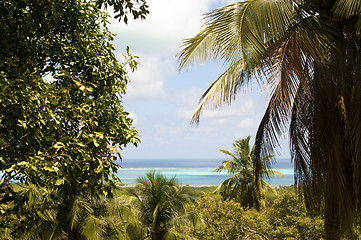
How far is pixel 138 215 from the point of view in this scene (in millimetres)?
15570

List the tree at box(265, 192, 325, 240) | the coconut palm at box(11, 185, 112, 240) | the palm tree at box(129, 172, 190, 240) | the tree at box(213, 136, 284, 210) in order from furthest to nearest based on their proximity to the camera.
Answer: the tree at box(213, 136, 284, 210) → the palm tree at box(129, 172, 190, 240) → the tree at box(265, 192, 325, 240) → the coconut palm at box(11, 185, 112, 240)

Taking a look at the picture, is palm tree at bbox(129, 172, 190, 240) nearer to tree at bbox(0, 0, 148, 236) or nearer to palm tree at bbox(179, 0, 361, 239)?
palm tree at bbox(179, 0, 361, 239)

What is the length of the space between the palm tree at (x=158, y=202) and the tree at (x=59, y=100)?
11.0 meters

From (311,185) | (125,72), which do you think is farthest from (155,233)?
(125,72)

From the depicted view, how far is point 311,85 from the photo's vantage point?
6.74 metres

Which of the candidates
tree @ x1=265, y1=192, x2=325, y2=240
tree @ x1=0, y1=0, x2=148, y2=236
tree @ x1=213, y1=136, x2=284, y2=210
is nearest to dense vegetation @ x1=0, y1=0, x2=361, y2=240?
tree @ x1=0, y1=0, x2=148, y2=236

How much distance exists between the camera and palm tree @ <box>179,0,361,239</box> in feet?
19.7

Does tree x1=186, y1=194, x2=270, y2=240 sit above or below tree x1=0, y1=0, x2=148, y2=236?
below

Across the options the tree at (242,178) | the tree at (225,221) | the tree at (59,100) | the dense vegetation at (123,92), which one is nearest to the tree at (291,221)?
the tree at (225,221)

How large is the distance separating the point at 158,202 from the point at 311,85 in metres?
10.4

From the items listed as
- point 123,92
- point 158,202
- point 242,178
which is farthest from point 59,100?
point 242,178

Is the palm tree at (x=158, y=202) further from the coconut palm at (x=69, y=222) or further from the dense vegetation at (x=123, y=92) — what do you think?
the dense vegetation at (x=123, y=92)

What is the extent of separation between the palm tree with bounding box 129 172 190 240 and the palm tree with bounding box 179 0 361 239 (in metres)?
9.10

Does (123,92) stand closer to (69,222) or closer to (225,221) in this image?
(69,222)
